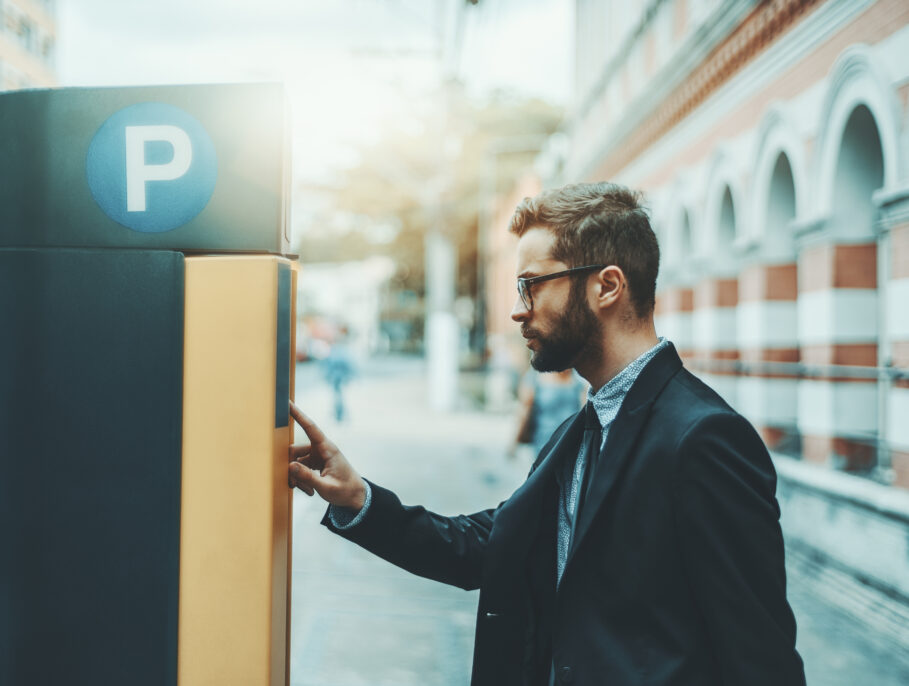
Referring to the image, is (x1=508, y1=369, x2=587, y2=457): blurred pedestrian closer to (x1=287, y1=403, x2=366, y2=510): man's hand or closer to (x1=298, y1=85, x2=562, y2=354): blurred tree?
(x1=287, y1=403, x2=366, y2=510): man's hand

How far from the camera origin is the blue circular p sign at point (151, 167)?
5.26ft

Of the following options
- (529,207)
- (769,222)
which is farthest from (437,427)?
(529,207)

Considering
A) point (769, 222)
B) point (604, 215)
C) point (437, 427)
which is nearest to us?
point (604, 215)

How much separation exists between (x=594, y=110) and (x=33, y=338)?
50.8ft

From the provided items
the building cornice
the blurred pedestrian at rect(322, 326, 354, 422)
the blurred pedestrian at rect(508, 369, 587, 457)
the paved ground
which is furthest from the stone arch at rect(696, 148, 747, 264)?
the blurred pedestrian at rect(322, 326, 354, 422)

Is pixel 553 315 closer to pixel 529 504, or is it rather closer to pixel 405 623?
pixel 529 504

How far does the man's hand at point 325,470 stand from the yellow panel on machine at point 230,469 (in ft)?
0.65

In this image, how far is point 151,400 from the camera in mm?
1545

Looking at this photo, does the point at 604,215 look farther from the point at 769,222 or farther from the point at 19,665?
the point at 769,222

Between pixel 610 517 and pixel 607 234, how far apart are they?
1.91ft

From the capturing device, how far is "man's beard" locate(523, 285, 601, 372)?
5.52 feet

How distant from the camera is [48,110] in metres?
1.63

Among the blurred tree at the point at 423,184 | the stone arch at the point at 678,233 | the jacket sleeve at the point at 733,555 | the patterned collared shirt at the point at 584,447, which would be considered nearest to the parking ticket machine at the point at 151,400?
the patterned collared shirt at the point at 584,447

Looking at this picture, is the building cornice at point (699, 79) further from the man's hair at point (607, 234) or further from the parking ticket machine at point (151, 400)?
the parking ticket machine at point (151, 400)
